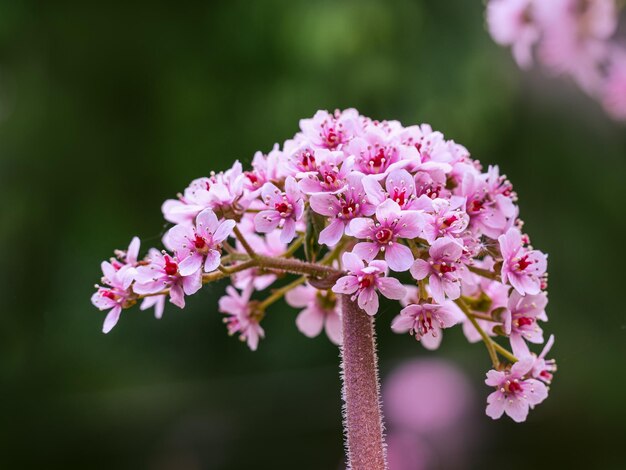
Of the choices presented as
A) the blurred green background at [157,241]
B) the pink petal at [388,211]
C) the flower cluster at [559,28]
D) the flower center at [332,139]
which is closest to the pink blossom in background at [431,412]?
the blurred green background at [157,241]

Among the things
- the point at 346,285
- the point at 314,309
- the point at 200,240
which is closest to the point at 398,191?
the point at 346,285

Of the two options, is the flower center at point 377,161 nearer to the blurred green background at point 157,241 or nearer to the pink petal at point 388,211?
the pink petal at point 388,211

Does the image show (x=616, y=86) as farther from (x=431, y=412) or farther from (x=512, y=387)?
(x=431, y=412)

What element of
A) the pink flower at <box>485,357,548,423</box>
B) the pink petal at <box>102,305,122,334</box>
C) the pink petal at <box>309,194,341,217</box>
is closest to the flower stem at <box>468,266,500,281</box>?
the pink flower at <box>485,357,548,423</box>

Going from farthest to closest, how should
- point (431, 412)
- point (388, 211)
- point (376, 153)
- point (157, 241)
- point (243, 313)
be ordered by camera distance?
point (157, 241)
point (431, 412)
point (243, 313)
point (376, 153)
point (388, 211)

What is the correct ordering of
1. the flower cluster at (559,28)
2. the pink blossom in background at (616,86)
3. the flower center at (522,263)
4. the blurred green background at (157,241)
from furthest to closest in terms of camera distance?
the blurred green background at (157,241)
the pink blossom in background at (616,86)
the flower cluster at (559,28)
the flower center at (522,263)

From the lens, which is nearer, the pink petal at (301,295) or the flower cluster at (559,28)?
the pink petal at (301,295)
